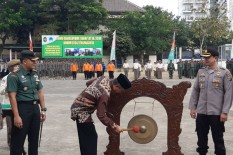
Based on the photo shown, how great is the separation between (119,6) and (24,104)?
46.4m

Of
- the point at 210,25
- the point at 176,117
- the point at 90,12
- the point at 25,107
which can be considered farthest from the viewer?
the point at 90,12

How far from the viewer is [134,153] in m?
6.45

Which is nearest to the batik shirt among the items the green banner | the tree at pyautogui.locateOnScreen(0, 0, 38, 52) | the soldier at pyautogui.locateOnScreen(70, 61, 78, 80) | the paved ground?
the paved ground

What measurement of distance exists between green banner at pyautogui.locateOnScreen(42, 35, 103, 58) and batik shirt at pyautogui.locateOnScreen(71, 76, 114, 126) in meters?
26.5

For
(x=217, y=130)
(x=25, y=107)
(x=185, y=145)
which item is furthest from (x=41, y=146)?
(x=217, y=130)

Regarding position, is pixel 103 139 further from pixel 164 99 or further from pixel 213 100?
pixel 213 100

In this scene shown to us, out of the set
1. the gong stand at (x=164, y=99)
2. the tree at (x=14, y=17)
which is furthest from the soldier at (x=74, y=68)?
the gong stand at (x=164, y=99)

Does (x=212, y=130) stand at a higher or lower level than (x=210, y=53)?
lower

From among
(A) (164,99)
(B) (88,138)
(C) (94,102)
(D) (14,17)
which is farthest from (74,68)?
(C) (94,102)

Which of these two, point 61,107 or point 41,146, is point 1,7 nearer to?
point 61,107

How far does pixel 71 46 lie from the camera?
102 ft

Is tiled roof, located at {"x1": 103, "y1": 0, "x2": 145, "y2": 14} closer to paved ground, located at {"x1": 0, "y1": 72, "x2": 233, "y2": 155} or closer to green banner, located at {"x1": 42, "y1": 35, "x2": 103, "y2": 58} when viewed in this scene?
green banner, located at {"x1": 42, "y1": 35, "x2": 103, "y2": 58}

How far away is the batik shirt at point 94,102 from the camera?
4332 mm

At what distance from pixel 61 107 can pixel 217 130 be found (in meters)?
7.35
